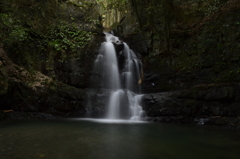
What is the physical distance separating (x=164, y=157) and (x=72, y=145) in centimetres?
186

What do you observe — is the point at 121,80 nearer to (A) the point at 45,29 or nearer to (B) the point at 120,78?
(B) the point at 120,78

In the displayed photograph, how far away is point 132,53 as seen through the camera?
12969 mm

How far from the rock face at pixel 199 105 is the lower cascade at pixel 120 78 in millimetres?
989

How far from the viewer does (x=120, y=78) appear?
1159cm

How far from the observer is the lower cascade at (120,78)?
892 centimetres

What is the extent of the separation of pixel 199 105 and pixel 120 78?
216 inches

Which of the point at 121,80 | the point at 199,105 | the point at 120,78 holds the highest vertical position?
the point at 120,78

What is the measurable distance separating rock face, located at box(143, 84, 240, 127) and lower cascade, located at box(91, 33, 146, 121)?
0.99 m

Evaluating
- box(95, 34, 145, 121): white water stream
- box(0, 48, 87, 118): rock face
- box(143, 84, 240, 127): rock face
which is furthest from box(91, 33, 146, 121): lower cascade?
box(0, 48, 87, 118): rock face

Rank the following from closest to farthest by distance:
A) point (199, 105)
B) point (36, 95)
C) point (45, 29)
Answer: point (199, 105), point (36, 95), point (45, 29)

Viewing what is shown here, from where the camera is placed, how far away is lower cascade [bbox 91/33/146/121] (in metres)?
8.92

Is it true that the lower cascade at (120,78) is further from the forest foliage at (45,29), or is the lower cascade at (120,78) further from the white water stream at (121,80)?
the forest foliage at (45,29)

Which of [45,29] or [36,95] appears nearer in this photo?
[36,95]

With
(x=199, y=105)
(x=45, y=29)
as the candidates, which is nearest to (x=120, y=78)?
(x=199, y=105)
